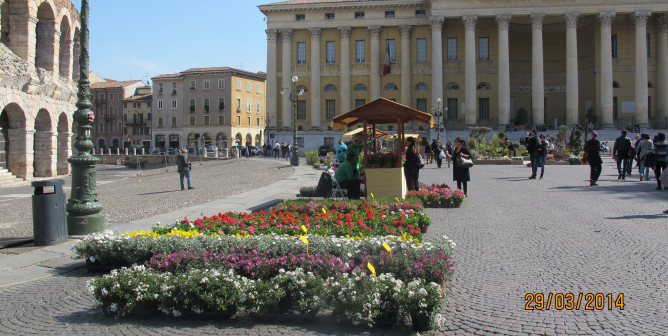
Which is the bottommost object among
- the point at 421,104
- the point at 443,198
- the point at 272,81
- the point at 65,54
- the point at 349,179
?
the point at 443,198

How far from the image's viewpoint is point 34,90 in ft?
97.5

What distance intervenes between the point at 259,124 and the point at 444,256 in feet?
292

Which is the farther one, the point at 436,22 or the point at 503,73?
the point at 436,22

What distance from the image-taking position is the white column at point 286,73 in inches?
2378

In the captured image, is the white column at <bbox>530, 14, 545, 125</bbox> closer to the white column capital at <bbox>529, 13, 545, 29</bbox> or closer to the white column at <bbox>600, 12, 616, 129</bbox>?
the white column capital at <bbox>529, 13, 545, 29</bbox>

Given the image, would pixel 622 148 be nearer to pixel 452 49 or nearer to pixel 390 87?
pixel 452 49

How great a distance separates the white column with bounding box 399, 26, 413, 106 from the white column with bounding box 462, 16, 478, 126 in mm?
6193

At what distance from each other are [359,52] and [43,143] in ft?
118

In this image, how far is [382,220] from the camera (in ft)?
30.6

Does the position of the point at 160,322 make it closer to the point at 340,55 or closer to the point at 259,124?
the point at 340,55

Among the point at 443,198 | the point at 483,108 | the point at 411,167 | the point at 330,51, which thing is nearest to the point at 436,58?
the point at 483,108

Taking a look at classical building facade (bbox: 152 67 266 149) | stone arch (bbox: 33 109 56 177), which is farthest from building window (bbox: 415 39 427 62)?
stone arch (bbox: 33 109 56 177)

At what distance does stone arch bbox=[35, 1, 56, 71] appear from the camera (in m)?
32.3

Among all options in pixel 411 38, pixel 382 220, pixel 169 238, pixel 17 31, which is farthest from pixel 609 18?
pixel 169 238
